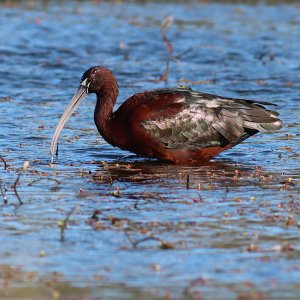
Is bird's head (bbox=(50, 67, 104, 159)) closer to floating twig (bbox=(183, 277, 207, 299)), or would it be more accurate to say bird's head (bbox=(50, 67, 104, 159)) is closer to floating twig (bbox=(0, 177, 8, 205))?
floating twig (bbox=(0, 177, 8, 205))

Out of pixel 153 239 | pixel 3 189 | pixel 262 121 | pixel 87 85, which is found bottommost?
pixel 3 189

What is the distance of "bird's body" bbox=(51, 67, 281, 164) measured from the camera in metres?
9.50

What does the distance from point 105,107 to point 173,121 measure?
725mm

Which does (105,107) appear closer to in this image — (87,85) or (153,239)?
(87,85)

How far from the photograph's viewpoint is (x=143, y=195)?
26.2 feet

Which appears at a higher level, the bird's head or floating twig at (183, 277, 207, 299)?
the bird's head

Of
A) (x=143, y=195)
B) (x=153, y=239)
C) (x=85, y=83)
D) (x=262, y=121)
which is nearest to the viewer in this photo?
(x=153, y=239)

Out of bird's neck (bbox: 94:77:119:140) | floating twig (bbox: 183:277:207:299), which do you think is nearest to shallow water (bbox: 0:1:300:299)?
floating twig (bbox: 183:277:207:299)

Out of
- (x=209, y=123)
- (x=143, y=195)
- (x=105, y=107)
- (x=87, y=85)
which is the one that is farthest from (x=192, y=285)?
(x=87, y=85)

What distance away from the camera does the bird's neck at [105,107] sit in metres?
9.63

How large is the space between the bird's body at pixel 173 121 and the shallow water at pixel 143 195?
0.24 metres

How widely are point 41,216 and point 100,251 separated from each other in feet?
3.42

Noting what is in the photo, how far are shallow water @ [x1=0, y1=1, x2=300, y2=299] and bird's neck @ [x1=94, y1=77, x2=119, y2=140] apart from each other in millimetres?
358

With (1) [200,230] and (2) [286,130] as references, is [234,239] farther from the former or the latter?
(2) [286,130]
